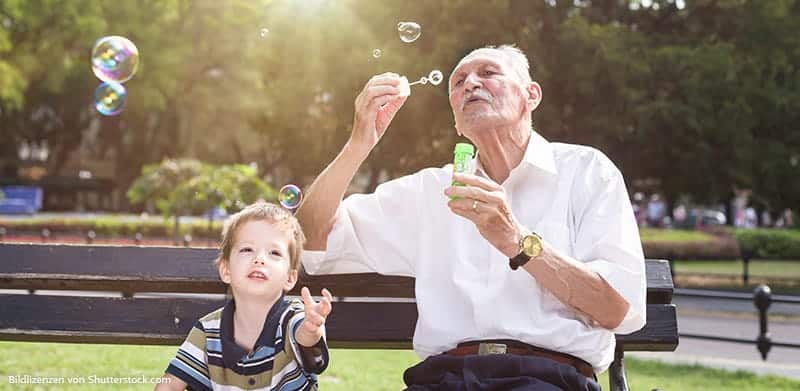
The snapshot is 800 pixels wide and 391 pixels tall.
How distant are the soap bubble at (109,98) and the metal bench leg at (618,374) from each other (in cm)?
443

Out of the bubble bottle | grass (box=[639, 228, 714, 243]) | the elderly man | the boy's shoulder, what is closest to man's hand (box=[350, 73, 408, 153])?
the elderly man

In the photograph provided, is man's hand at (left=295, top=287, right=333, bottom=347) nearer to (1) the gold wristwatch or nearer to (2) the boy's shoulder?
(2) the boy's shoulder

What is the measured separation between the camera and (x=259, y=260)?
2861 mm

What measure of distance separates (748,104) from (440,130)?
662 cm

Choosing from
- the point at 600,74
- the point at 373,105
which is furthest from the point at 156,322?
the point at 600,74

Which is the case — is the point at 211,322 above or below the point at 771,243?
above

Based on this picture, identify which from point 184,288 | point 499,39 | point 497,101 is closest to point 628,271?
point 497,101

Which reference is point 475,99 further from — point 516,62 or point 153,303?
point 153,303

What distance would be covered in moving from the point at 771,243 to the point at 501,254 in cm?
2391

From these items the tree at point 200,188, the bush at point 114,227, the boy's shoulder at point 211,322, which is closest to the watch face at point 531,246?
the boy's shoulder at point 211,322

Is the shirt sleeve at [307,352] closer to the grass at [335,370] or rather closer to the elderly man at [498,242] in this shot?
the elderly man at [498,242]

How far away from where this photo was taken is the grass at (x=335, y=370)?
247 inches

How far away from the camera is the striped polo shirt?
2.84m

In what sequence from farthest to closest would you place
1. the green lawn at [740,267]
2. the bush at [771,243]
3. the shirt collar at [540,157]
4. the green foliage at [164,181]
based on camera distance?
1. the bush at [771,243]
2. the green foliage at [164,181]
3. the green lawn at [740,267]
4. the shirt collar at [540,157]
